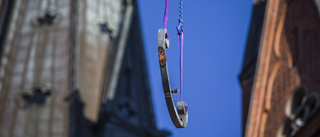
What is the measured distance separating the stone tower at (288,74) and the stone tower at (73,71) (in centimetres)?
1034

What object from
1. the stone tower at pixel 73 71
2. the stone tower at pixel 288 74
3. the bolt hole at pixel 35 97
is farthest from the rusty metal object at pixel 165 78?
the bolt hole at pixel 35 97

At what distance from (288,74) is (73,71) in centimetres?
1501

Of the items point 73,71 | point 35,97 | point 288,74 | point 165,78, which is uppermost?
point 165,78

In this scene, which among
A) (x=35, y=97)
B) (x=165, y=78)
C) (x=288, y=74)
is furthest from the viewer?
(x=35, y=97)

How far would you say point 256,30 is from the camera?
3806cm

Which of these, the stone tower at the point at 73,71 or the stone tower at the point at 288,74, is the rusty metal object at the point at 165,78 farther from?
the stone tower at the point at 73,71

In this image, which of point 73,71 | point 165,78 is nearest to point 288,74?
point 165,78

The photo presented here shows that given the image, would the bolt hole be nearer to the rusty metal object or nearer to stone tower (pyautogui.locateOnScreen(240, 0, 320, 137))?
stone tower (pyautogui.locateOnScreen(240, 0, 320, 137))

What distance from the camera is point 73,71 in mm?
42969

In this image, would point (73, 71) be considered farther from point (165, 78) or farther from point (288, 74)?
point (165, 78)

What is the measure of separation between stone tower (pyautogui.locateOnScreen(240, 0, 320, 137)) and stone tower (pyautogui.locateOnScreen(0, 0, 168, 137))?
33.9 feet

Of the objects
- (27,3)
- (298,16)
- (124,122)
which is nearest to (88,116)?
(124,122)

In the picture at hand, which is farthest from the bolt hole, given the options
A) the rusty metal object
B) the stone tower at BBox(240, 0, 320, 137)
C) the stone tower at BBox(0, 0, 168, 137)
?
the rusty metal object

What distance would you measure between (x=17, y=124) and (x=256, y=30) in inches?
423
